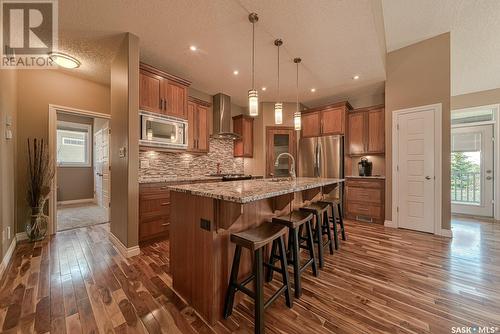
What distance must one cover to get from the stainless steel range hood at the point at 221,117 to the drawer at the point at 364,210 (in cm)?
301

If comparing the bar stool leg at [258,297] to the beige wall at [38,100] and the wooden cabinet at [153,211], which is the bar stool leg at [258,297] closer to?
the wooden cabinet at [153,211]

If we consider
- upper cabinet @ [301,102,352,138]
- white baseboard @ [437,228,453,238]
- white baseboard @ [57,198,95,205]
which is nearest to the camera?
white baseboard @ [437,228,453,238]

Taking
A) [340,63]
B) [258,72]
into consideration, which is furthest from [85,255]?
[340,63]

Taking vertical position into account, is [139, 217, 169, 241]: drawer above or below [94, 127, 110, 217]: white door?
below

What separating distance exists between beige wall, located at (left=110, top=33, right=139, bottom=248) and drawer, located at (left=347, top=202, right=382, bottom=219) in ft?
13.1

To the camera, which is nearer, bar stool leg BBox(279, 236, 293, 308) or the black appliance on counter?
bar stool leg BBox(279, 236, 293, 308)

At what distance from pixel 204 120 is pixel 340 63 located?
8.99 ft

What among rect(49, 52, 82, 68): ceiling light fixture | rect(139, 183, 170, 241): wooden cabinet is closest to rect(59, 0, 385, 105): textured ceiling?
rect(49, 52, 82, 68): ceiling light fixture

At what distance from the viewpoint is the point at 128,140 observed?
2449 mm

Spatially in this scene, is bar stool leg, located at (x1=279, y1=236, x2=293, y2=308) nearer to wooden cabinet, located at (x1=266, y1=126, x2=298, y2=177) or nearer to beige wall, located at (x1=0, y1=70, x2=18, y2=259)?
beige wall, located at (x1=0, y1=70, x2=18, y2=259)

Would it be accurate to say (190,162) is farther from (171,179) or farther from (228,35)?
(228,35)

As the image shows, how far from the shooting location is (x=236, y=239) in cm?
142

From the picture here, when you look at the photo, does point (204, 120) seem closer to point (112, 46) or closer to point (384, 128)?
point (112, 46)

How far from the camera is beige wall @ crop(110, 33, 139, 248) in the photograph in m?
2.46
